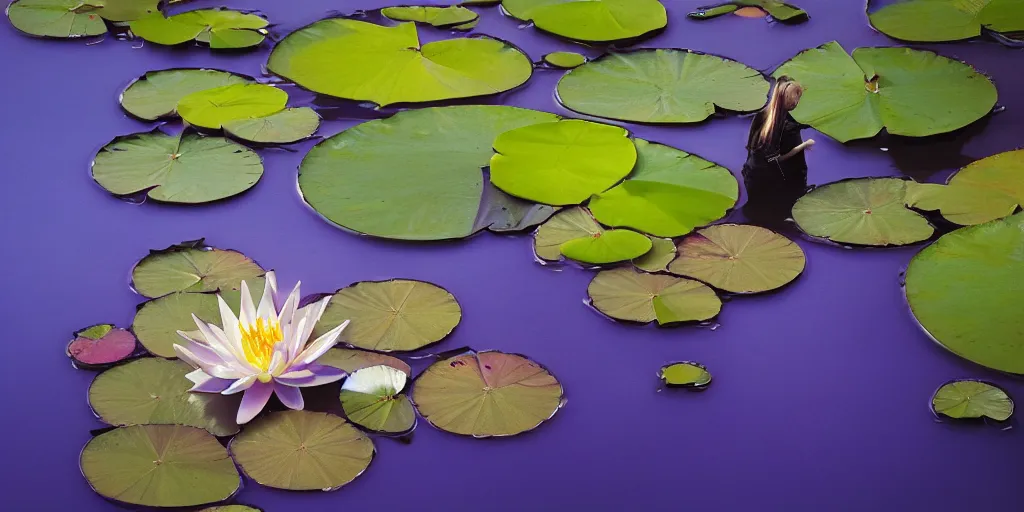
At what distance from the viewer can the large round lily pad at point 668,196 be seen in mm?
3809

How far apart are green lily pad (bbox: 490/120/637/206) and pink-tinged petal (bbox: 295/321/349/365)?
111 centimetres

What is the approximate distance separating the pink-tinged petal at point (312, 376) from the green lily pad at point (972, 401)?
6.30 feet

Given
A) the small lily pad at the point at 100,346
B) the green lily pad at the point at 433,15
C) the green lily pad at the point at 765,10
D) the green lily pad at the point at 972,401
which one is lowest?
the small lily pad at the point at 100,346

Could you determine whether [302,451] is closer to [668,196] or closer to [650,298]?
[650,298]

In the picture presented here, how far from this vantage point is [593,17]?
17.3 feet

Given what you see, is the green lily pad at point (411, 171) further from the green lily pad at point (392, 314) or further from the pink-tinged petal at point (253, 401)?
the pink-tinged petal at point (253, 401)

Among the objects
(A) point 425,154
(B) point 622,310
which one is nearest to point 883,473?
(B) point 622,310

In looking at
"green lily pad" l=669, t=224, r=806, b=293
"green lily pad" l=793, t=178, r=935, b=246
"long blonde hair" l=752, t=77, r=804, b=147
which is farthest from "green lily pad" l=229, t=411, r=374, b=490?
"long blonde hair" l=752, t=77, r=804, b=147

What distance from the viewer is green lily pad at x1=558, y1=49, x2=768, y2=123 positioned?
4.48 meters

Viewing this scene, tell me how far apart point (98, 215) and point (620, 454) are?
2408 millimetres

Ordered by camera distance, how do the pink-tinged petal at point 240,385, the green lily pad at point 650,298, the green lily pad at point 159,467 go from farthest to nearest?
the green lily pad at point 650,298 < the pink-tinged petal at point 240,385 < the green lily pad at point 159,467

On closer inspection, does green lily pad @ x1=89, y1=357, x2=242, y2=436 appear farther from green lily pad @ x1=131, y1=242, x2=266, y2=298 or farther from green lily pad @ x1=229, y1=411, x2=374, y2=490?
green lily pad @ x1=131, y1=242, x2=266, y2=298

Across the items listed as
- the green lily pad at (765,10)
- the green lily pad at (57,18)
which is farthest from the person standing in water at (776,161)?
the green lily pad at (57,18)

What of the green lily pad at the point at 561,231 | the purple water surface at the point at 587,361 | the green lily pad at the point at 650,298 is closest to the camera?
the purple water surface at the point at 587,361
